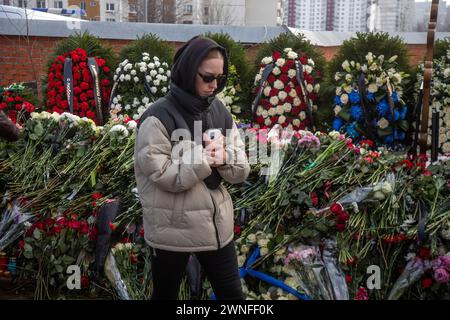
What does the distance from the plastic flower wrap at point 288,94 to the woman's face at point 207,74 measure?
341 cm

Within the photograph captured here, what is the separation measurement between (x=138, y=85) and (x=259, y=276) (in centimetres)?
346

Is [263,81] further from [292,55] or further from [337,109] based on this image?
[337,109]

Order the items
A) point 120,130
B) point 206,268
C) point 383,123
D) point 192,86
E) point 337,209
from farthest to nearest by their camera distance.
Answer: point 383,123 → point 120,130 → point 337,209 → point 206,268 → point 192,86

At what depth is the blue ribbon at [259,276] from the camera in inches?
126

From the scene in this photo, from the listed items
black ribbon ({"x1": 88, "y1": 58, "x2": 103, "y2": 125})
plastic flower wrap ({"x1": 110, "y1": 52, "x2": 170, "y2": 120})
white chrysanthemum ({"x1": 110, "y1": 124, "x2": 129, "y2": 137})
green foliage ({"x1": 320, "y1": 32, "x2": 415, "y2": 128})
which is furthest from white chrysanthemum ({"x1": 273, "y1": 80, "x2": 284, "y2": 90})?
white chrysanthemum ({"x1": 110, "y1": 124, "x2": 129, "y2": 137})

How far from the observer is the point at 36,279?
3.79 metres

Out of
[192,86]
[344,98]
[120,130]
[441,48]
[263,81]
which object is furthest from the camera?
[263,81]

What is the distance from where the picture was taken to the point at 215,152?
7.70ft

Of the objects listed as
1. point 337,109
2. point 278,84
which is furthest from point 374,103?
point 278,84

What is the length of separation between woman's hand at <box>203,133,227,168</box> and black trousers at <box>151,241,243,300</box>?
39 centimetres

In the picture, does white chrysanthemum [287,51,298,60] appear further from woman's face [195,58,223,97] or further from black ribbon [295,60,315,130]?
woman's face [195,58,223,97]

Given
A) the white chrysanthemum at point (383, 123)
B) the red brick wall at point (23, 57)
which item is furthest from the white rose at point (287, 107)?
the red brick wall at point (23, 57)

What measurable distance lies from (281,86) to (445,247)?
3.03 metres

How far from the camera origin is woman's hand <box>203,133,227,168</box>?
7.68 feet
